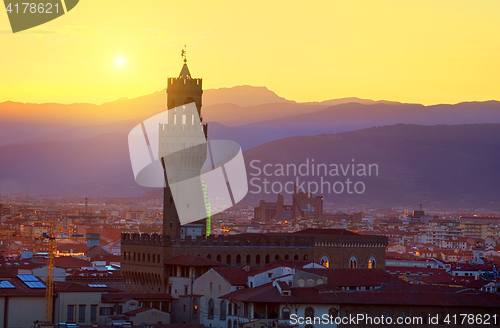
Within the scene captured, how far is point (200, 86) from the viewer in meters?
73.8

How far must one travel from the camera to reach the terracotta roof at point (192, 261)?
63500 mm

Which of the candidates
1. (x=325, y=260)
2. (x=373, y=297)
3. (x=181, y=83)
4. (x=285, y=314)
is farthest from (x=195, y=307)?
(x=181, y=83)

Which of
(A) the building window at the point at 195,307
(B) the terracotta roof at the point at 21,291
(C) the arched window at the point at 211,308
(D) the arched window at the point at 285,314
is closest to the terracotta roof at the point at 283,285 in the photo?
(D) the arched window at the point at 285,314

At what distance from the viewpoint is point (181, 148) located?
70.8 m

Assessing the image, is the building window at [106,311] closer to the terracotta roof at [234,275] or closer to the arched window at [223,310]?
the arched window at [223,310]

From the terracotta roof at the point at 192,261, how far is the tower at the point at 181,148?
16.0 feet

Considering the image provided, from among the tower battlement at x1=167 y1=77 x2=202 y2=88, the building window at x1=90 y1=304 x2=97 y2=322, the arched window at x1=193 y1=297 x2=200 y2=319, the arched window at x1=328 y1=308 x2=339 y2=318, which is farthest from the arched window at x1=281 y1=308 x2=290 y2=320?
the tower battlement at x1=167 y1=77 x2=202 y2=88

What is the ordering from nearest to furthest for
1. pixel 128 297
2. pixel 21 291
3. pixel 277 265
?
1. pixel 21 291
2. pixel 128 297
3. pixel 277 265

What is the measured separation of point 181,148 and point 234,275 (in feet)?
47.0

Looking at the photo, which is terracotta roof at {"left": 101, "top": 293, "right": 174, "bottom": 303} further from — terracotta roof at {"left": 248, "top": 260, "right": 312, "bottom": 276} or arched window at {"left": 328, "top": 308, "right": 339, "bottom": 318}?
arched window at {"left": 328, "top": 308, "right": 339, "bottom": 318}

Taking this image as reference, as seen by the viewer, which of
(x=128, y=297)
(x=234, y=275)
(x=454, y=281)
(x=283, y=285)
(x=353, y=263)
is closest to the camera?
(x=283, y=285)

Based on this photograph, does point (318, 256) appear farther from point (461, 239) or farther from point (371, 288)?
point (461, 239)

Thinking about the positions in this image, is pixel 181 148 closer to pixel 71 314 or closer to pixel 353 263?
pixel 353 263

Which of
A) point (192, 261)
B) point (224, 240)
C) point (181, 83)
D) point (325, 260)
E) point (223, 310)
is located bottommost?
point (223, 310)
